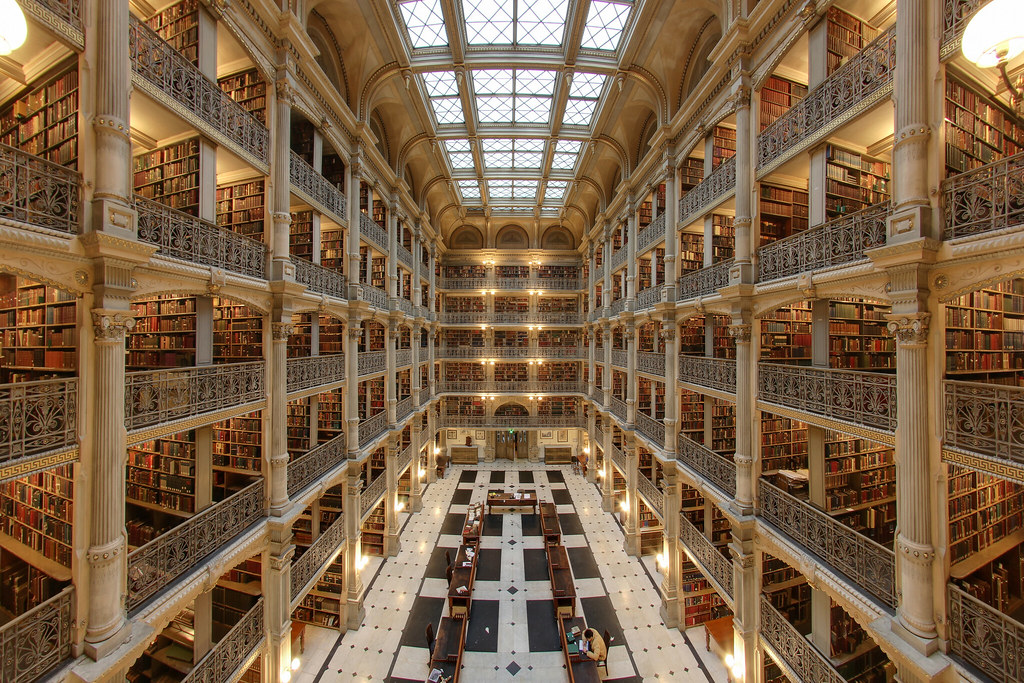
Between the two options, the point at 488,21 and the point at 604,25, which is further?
the point at 488,21

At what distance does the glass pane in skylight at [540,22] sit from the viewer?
29.2 ft

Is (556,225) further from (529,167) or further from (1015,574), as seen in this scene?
(1015,574)

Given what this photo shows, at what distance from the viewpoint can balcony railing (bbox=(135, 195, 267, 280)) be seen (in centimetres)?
456

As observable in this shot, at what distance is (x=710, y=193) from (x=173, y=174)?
9.37 metres

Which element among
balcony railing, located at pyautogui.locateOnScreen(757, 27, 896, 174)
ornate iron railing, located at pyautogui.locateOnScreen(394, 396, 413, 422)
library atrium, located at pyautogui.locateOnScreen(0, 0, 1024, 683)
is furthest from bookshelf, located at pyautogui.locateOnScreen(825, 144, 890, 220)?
ornate iron railing, located at pyautogui.locateOnScreen(394, 396, 413, 422)

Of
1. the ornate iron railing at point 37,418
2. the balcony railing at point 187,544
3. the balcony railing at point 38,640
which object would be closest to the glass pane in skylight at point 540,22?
the ornate iron railing at point 37,418

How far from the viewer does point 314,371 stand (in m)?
8.09

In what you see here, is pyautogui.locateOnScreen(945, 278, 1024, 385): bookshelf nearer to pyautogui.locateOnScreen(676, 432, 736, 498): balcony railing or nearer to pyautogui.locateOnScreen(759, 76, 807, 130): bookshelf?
pyautogui.locateOnScreen(676, 432, 736, 498): balcony railing

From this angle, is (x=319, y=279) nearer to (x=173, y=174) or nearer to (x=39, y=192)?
(x=173, y=174)

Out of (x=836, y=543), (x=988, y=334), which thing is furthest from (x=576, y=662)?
(x=988, y=334)

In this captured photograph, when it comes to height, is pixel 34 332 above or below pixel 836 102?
below

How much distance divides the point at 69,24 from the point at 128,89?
57 centimetres

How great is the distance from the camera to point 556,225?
21.9 m

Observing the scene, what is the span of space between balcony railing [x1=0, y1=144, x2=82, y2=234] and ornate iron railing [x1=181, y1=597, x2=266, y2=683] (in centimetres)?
522
